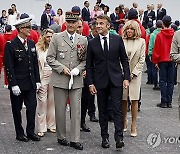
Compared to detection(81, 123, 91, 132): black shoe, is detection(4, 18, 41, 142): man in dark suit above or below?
above

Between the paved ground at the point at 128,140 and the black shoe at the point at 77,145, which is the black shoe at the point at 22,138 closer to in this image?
the paved ground at the point at 128,140

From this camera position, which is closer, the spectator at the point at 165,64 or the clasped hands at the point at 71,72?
the clasped hands at the point at 71,72

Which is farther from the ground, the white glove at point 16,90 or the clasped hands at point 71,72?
the clasped hands at point 71,72

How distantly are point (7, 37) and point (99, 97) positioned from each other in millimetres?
4882

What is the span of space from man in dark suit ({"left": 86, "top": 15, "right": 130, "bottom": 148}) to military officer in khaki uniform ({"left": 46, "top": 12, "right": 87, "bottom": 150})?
0.20 meters

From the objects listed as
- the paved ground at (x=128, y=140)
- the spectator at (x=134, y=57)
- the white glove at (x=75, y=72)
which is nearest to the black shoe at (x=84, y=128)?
the paved ground at (x=128, y=140)

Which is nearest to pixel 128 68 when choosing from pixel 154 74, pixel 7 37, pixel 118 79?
pixel 118 79

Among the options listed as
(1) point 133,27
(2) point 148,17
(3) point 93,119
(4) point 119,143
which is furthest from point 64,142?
(2) point 148,17

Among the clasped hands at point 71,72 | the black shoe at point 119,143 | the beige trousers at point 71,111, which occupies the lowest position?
the black shoe at point 119,143

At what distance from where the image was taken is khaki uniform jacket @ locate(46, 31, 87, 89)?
7566 millimetres

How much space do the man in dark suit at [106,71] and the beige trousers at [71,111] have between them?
0.97 feet

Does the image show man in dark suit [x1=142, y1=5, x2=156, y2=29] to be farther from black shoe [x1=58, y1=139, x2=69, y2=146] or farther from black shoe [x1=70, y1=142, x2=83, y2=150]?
black shoe [x1=70, y1=142, x2=83, y2=150]

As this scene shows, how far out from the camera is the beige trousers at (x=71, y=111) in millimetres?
7582

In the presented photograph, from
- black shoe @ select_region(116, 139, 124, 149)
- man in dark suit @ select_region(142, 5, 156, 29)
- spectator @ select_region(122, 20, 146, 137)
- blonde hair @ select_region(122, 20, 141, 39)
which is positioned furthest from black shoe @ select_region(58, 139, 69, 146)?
man in dark suit @ select_region(142, 5, 156, 29)
